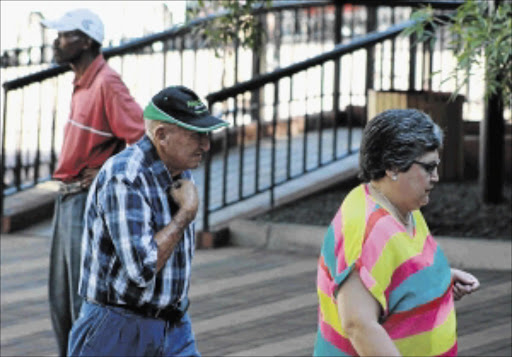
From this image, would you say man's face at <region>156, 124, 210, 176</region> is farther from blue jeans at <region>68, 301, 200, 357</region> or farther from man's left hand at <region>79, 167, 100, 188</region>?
man's left hand at <region>79, 167, 100, 188</region>

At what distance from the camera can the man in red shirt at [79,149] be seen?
6570 mm

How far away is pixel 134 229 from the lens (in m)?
4.54

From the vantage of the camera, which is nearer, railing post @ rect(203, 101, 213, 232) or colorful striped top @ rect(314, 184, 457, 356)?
colorful striped top @ rect(314, 184, 457, 356)

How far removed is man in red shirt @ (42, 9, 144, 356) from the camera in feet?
21.6

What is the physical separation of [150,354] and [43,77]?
7779 mm

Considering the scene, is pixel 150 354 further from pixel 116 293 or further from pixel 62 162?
pixel 62 162

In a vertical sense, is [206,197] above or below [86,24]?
below

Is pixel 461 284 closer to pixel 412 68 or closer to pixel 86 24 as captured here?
pixel 86 24

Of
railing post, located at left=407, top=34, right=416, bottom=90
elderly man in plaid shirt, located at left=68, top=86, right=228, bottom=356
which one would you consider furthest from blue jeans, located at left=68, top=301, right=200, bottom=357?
railing post, located at left=407, top=34, right=416, bottom=90

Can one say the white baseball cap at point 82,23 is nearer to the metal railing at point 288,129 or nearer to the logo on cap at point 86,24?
the logo on cap at point 86,24

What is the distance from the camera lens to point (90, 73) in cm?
684

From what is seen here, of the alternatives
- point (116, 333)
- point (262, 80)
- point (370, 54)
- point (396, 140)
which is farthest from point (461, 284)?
point (370, 54)

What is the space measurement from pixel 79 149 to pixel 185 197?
2054mm

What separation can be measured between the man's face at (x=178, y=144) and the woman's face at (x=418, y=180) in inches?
38.8
